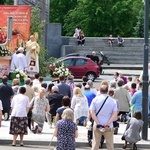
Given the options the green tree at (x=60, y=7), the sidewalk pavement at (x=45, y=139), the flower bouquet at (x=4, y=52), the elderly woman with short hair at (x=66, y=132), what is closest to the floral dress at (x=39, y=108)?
the sidewalk pavement at (x=45, y=139)

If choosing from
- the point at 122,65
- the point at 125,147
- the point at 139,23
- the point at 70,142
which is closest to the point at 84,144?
the point at 125,147

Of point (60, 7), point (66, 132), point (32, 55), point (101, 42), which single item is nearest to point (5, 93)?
point (32, 55)

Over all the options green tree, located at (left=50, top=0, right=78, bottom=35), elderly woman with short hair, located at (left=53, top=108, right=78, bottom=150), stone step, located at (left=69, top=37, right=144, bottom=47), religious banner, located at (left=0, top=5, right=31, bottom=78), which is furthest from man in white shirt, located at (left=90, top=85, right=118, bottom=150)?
green tree, located at (left=50, top=0, right=78, bottom=35)

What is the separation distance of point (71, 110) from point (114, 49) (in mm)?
45228

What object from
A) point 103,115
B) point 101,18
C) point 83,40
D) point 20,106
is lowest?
point 20,106

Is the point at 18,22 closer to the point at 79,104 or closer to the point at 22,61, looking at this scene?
the point at 22,61

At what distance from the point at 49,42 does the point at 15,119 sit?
37763 millimetres

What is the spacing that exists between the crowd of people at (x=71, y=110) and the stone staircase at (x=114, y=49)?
98.2ft

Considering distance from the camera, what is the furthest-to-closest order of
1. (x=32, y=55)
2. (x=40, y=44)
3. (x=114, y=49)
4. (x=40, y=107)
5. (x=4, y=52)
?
(x=114, y=49), (x=40, y=44), (x=32, y=55), (x=4, y=52), (x=40, y=107)

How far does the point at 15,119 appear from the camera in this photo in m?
19.5

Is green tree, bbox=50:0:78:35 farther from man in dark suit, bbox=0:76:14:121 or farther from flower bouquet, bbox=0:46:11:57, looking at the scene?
man in dark suit, bbox=0:76:14:121

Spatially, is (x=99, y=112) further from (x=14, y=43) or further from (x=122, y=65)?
(x=122, y=65)

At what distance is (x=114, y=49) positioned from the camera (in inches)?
2344

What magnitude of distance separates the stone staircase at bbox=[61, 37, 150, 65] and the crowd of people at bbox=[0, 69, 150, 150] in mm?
29923
